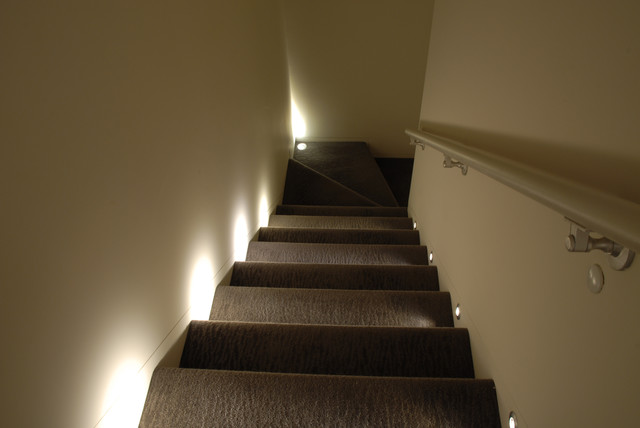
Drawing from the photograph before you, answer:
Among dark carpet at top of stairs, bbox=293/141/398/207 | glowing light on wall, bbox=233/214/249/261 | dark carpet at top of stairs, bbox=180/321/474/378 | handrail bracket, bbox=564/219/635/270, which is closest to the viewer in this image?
handrail bracket, bbox=564/219/635/270

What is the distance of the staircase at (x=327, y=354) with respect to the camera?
1.08m

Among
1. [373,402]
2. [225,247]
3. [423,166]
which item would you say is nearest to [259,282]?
[225,247]

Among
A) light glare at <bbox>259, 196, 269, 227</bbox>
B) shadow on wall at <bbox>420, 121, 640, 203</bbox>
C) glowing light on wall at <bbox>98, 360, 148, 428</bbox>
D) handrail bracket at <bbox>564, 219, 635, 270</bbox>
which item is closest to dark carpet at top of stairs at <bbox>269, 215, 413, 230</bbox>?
light glare at <bbox>259, 196, 269, 227</bbox>

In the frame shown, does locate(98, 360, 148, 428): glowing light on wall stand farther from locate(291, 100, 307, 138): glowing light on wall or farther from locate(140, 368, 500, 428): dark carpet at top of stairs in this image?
locate(291, 100, 307, 138): glowing light on wall

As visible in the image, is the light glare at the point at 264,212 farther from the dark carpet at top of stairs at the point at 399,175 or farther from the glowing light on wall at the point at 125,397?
the dark carpet at top of stairs at the point at 399,175

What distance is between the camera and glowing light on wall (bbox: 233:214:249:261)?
2184mm

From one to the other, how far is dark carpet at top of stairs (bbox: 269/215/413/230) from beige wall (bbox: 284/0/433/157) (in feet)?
7.75

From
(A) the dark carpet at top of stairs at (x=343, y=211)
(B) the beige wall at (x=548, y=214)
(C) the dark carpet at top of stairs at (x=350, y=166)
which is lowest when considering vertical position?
(A) the dark carpet at top of stairs at (x=343, y=211)

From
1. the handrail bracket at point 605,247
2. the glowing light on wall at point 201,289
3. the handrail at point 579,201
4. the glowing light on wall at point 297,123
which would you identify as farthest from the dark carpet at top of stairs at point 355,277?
the glowing light on wall at point 297,123

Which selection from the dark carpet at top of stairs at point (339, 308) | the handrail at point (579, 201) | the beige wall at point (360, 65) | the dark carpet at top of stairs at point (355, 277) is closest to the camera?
the handrail at point (579, 201)

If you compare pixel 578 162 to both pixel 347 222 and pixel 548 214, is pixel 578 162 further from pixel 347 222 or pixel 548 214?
pixel 347 222

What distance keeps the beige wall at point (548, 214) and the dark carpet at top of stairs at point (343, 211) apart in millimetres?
1712

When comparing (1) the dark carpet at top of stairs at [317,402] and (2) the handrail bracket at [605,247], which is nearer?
(2) the handrail bracket at [605,247]

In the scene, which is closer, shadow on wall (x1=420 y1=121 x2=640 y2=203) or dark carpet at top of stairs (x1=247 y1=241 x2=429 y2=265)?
shadow on wall (x1=420 y1=121 x2=640 y2=203)
